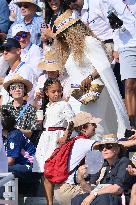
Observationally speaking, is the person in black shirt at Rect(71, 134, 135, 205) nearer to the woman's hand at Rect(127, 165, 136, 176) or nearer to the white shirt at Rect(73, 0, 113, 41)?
the woman's hand at Rect(127, 165, 136, 176)

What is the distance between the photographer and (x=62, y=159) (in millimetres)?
8953

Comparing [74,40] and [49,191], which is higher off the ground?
[74,40]

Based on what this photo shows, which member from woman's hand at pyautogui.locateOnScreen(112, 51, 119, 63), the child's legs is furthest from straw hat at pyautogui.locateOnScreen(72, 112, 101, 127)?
woman's hand at pyautogui.locateOnScreen(112, 51, 119, 63)

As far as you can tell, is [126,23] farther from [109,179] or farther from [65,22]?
[109,179]

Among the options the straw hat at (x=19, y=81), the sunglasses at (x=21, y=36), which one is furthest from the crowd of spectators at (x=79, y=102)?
the sunglasses at (x=21, y=36)

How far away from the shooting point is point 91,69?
997 cm

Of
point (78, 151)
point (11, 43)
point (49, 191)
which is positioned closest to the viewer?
point (49, 191)

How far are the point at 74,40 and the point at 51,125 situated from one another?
1079mm

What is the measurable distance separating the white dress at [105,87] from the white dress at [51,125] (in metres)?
0.37

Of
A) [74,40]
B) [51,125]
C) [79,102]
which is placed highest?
[74,40]

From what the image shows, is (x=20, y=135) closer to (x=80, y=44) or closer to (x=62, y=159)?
(x=62, y=159)

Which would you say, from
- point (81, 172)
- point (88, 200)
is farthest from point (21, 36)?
point (88, 200)

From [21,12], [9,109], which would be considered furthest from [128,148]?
[21,12]

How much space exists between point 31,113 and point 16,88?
0.59 metres
